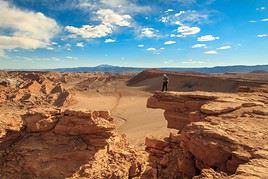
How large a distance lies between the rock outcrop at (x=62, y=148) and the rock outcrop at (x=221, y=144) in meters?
2.36

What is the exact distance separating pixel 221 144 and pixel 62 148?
6570mm

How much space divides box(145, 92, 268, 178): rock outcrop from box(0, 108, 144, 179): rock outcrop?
2362mm

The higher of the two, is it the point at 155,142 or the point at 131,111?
the point at 155,142

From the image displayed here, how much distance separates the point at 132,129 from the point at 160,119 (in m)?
3.85

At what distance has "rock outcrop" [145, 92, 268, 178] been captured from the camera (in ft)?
18.6

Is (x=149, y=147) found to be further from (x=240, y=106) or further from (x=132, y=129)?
(x=132, y=129)

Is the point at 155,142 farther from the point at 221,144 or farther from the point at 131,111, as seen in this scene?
the point at 131,111

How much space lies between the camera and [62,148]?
11.0 meters

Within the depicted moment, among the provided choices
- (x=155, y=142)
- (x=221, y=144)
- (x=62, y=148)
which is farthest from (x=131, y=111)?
(x=221, y=144)

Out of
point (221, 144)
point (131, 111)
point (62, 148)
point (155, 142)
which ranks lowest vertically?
point (131, 111)

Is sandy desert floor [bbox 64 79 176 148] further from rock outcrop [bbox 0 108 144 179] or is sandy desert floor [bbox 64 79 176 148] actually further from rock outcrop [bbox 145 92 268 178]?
rock outcrop [bbox 145 92 268 178]

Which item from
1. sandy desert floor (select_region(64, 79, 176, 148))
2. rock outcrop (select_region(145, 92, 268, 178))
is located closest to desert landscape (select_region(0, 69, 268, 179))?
rock outcrop (select_region(145, 92, 268, 178))

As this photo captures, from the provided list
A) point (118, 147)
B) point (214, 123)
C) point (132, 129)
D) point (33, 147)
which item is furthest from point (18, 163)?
point (132, 129)

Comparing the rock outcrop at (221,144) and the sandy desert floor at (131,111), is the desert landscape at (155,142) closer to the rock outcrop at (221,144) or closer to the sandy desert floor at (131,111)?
the rock outcrop at (221,144)
